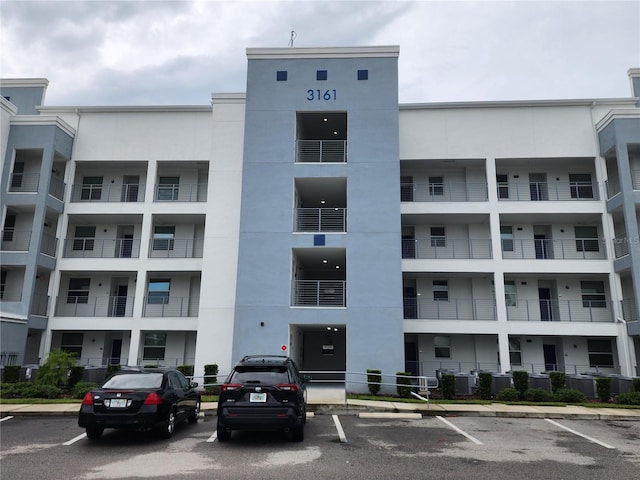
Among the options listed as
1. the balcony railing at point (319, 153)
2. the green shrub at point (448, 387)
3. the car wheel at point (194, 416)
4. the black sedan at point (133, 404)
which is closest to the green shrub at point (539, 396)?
the green shrub at point (448, 387)

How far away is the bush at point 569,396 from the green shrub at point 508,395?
1.42 m

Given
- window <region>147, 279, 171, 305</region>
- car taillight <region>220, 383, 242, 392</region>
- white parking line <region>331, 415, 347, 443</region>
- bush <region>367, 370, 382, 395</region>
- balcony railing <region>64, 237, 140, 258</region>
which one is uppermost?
balcony railing <region>64, 237, 140, 258</region>

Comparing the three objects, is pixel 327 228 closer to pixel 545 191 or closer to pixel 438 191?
pixel 438 191

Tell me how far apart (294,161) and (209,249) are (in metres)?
5.98

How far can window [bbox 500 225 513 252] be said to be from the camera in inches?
1010

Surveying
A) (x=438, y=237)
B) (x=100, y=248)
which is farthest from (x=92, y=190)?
(x=438, y=237)

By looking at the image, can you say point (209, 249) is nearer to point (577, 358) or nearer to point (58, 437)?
point (58, 437)

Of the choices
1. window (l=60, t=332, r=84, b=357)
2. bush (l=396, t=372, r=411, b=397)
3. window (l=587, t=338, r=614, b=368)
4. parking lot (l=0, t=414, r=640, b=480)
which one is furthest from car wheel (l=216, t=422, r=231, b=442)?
window (l=587, t=338, r=614, b=368)

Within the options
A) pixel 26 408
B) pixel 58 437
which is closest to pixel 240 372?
pixel 58 437

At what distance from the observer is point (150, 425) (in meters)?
9.34

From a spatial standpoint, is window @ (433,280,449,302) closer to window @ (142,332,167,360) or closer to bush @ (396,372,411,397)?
bush @ (396,372,411,397)

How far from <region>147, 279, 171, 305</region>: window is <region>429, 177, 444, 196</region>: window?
15.7 metres

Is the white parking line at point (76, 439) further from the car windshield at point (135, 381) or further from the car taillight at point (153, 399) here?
the car taillight at point (153, 399)

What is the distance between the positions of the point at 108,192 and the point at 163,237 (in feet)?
13.6
